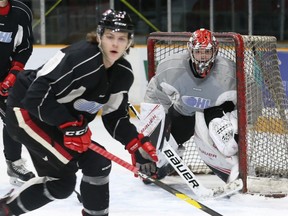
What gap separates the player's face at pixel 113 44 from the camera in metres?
2.47

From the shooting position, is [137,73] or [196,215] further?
[137,73]

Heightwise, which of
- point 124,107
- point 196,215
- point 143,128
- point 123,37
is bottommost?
point 196,215

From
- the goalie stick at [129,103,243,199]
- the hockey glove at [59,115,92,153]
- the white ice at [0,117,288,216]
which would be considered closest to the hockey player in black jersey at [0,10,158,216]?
the hockey glove at [59,115,92,153]

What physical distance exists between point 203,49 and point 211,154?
533mm

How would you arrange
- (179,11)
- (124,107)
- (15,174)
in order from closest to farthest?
(124,107), (15,174), (179,11)

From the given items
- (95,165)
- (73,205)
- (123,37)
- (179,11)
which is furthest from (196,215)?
(179,11)

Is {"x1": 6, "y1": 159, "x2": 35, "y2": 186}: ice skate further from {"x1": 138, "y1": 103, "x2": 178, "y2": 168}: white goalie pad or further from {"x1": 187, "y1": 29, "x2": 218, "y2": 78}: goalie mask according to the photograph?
{"x1": 187, "y1": 29, "x2": 218, "y2": 78}: goalie mask

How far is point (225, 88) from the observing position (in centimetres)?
357

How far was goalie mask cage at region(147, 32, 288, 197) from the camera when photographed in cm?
354

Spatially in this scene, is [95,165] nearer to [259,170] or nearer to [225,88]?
[225,88]

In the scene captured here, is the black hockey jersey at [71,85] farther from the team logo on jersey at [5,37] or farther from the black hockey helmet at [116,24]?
the team logo on jersey at [5,37]

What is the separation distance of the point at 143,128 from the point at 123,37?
1.26 metres

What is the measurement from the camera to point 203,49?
345 centimetres

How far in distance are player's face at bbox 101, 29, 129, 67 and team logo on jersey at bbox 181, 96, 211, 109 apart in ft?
3.77
